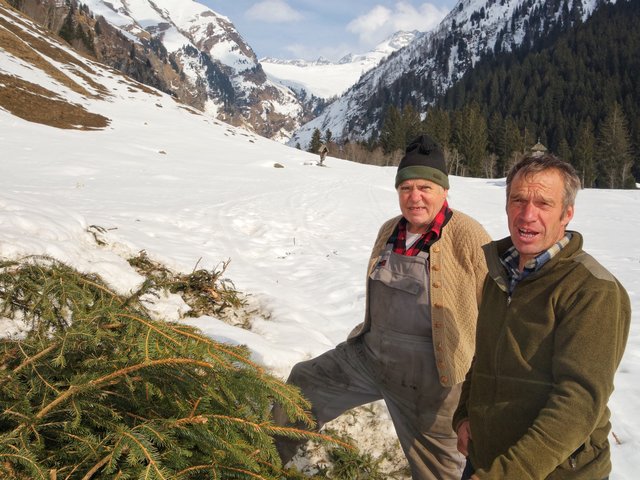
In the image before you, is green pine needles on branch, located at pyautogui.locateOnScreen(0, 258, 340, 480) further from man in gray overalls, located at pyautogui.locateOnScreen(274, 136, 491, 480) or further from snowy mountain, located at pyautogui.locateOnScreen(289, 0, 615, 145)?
snowy mountain, located at pyautogui.locateOnScreen(289, 0, 615, 145)

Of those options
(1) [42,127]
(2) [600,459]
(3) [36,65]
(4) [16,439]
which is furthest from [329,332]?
(3) [36,65]

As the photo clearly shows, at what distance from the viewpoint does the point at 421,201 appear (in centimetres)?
250

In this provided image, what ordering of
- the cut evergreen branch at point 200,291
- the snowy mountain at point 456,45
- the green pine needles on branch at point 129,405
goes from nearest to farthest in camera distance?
the green pine needles on branch at point 129,405 → the cut evergreen branch at point 200,291 → the snowy mountain at point 456,45

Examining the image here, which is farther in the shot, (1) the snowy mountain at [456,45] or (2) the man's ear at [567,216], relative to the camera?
(1) the snowy mountain at [456,45]

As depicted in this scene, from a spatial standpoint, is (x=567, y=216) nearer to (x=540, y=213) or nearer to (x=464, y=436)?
(x=540, y=213)

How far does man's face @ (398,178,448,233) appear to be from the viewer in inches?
97.7

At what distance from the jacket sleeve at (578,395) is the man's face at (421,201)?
1205 mm

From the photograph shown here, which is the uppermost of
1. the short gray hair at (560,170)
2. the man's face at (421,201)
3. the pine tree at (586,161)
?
the pine tree at (586,161)

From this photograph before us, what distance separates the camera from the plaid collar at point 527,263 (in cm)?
155

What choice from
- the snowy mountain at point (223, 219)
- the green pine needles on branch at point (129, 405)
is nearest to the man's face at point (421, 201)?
Answer: the green pine needles on branch at point (129, 405)

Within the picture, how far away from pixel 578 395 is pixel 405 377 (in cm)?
118

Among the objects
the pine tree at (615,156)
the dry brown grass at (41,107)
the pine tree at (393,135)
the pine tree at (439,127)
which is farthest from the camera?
the pine tree at (393,135)

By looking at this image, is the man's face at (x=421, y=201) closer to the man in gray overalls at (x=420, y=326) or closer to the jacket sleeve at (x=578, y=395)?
the man in gray overalls at (x=420, y=326)

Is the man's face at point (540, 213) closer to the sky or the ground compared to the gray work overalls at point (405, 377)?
closer to the sky
